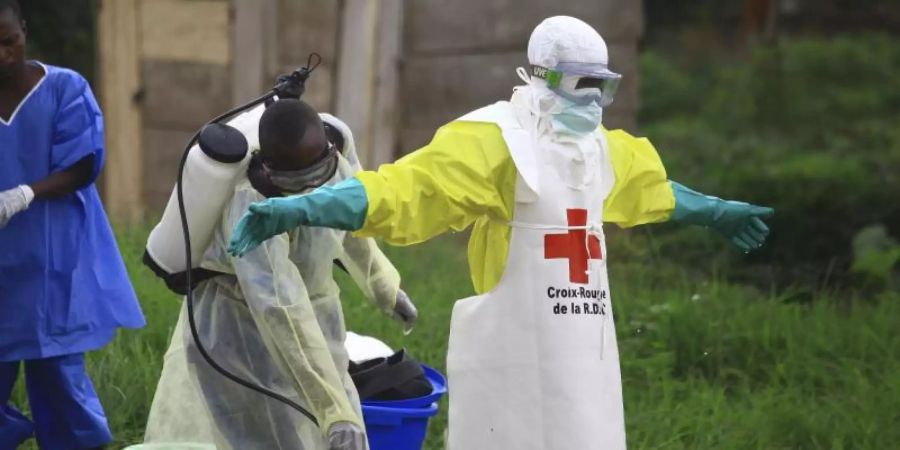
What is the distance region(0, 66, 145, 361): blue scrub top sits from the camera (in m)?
5.08

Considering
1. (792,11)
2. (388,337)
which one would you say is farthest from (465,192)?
(792,11)

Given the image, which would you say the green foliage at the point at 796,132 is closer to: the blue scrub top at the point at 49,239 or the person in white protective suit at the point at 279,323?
the blue scrub top at the point at 49,239

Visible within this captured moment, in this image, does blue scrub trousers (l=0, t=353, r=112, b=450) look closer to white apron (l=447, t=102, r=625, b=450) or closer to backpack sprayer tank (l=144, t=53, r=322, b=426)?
backpack sprayer tank (l=144, t=53, r=322, b=426)

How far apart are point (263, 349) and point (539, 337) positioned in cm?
74

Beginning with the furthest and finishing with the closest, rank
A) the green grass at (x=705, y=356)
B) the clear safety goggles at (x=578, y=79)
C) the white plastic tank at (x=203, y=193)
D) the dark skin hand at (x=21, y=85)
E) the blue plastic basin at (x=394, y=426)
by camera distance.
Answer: the green grass at (x=705, y=356) → the dark skin hand at (x=21, y=85) → the blue plastic basin at (x=394, y=426) → the clear safety goggles at (x=578, y=79) → the white plastic tank at (x=203, y=193)

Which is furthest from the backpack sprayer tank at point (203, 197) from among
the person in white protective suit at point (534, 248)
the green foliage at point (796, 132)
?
the green foliage at point (796, 132)

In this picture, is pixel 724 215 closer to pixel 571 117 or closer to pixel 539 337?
pixel 571 117

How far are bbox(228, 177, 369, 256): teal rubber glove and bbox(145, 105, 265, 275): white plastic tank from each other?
315 millimetres

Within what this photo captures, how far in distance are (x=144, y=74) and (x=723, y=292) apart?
3657 mm

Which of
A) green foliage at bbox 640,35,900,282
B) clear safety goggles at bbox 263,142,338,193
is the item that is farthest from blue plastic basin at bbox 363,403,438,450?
green foliage at bbox 640,35,900,282

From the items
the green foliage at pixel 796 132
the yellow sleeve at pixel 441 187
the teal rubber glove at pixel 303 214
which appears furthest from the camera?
the green foliage at pixel 796 132

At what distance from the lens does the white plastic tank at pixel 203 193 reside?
13.8 ft

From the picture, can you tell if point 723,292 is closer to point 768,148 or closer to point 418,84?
point 418,84

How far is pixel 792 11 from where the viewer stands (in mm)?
21562
